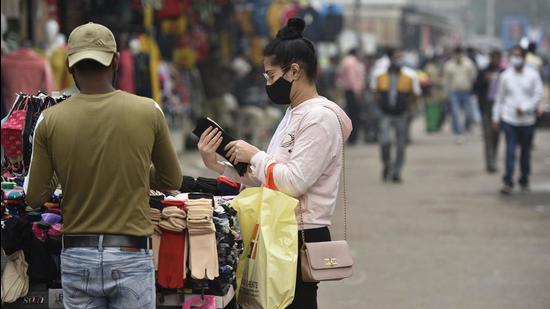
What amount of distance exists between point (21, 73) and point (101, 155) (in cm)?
806

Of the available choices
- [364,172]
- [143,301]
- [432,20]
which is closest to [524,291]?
[143,301]

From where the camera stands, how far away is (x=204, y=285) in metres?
5.18

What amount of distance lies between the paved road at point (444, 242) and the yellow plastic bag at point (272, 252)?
126 inches

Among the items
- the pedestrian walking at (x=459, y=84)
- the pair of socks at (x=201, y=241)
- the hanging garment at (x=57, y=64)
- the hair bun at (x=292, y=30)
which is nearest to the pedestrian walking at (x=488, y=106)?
the pedestrian walking at (x=459, y=84)

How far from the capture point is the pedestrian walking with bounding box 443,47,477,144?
26.1 meters

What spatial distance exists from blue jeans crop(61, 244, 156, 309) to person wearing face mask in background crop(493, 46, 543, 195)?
11118 mm

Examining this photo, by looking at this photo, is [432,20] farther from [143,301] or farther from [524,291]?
[143,301]

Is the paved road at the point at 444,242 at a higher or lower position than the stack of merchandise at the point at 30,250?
lower

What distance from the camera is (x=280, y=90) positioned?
5301mm

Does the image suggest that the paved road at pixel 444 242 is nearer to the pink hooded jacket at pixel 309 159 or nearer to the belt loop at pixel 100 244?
the pink hooded jacket at pixel 309 159

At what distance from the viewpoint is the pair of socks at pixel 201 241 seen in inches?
200

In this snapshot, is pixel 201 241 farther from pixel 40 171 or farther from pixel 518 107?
pixel 518 107

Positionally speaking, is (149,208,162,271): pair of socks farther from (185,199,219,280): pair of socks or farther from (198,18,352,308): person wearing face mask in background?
(198,18,352,308): person wearing face mask in background

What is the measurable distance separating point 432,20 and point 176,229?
215 feet
